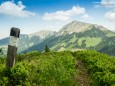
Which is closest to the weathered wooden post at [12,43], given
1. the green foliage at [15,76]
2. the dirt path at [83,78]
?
the green foliage at [15,76]

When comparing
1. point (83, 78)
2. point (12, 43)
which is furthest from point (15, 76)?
point (83, 78)

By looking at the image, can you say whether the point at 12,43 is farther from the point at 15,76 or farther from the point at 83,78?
the point at 83,78

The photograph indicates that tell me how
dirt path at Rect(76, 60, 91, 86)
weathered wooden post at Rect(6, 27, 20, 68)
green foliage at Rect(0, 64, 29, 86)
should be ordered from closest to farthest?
green foliage at Rect(0, 64, 29, 86) < weathered wooden post at Rect(6, 27, 20, 68) < dirt path at Rect(76, 60, 91, 86)

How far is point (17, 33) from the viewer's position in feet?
25.4

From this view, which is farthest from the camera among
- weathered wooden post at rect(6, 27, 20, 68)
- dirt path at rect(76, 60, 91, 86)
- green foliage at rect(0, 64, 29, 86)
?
dirt path at rect(76, 60, 91, 86)

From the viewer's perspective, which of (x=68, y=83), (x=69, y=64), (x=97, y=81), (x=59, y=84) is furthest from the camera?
(x=69, y=64)

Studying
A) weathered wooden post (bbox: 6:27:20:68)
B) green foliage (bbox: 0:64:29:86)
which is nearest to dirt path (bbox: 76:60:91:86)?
green foliage (bbox: 0:64:29:86)

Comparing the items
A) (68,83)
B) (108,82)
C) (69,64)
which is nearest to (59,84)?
(68,83)

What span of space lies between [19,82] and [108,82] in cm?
550

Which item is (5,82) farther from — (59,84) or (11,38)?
(59,84)

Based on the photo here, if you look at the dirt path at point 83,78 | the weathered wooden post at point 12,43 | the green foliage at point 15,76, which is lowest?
the dirt path at point 83,78

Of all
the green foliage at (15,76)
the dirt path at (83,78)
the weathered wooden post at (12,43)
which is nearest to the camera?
the green foliage at (15,76)

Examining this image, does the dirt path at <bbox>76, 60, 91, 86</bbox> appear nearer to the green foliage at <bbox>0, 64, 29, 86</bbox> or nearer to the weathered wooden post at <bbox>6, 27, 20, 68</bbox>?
the green foliage at <bbox>0, 64, 29, 86</bbox>

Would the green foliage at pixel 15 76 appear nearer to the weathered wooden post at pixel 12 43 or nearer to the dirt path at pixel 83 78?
the weathered wooden post at pixel 12 43
